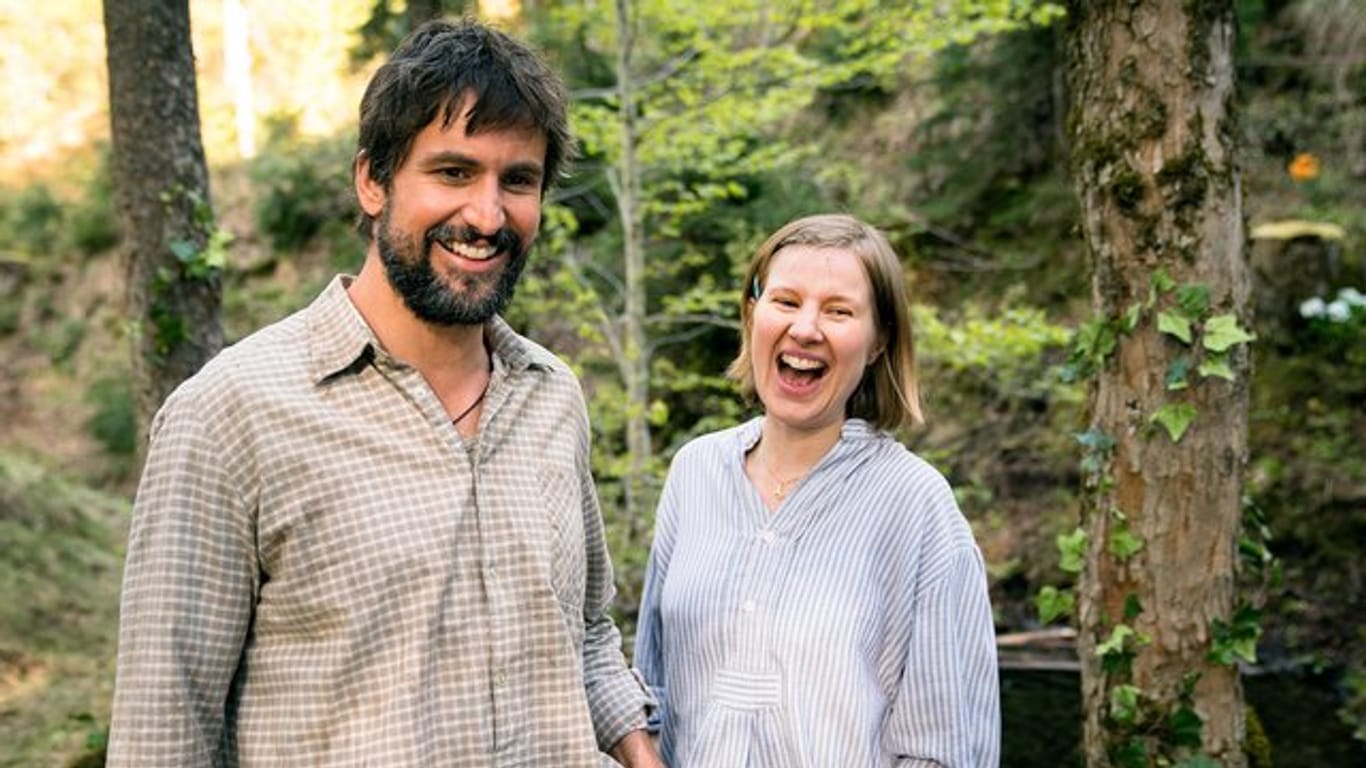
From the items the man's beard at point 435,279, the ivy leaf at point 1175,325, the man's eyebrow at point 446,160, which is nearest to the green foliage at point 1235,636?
the ivy leaf at point 1175,325

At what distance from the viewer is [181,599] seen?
1708mm

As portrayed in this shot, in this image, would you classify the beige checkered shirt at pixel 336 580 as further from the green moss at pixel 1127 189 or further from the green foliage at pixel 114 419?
the green foliage at pixel 114 419

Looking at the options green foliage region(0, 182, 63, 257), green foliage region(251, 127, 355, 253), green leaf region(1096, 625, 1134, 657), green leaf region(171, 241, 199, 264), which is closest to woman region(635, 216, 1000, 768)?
green leaf region(1096, 625, 1134, 657)

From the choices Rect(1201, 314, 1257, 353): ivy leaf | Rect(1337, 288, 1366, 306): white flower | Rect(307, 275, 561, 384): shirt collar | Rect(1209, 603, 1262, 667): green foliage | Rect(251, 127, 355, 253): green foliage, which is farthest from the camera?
Rect(251, 127, 355, 253): green foliage

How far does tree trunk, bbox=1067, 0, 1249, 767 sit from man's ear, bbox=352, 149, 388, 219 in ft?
6.82

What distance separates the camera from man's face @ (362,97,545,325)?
1.93 meters

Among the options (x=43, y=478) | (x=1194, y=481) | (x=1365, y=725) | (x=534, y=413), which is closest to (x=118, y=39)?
(x=534, y=413)

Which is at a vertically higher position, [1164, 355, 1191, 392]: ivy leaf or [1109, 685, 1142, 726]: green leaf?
[1164, 355, 1191, 392]: ivy leaf

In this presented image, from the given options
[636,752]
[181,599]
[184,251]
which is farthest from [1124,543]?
[184,251]

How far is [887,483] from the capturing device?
91.4 inches

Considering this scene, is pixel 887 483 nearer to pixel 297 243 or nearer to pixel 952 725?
pixel 952 725

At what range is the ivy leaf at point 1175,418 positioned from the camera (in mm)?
3240

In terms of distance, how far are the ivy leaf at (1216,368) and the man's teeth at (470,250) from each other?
2063 millimetres

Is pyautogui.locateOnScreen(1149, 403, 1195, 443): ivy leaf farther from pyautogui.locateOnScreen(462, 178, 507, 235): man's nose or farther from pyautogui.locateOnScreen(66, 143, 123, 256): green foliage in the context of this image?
pyautogui.locateOnScreen(66, 143, 123, 256): green foliage
